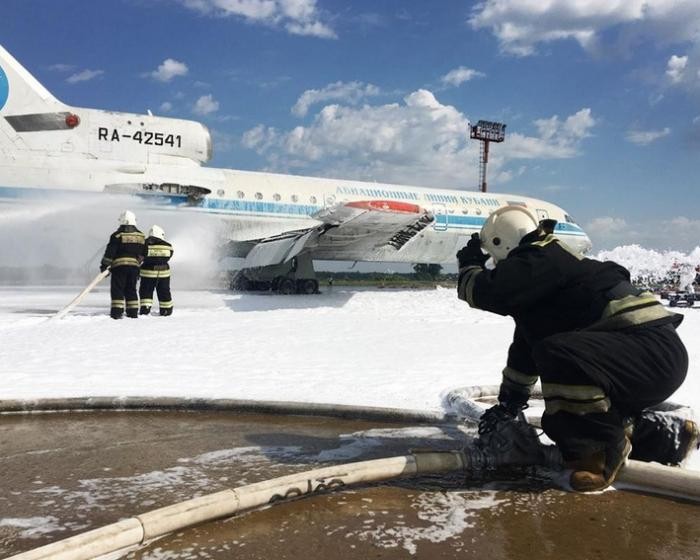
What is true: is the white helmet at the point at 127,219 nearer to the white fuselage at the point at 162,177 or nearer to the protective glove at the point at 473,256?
the white fuselage at the point at 162,177

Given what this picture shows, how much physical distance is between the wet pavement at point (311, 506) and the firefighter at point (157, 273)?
8.31m

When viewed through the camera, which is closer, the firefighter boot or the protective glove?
the firefighter boot

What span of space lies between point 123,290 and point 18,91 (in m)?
7.69

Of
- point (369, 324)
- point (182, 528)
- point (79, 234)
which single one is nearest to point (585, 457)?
point (182, 528)

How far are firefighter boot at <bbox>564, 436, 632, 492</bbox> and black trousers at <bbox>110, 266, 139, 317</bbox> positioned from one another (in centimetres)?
1046

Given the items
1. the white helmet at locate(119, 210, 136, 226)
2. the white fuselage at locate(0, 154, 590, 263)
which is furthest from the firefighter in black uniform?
the white fuselage at locate(0, 154, 590, 263)

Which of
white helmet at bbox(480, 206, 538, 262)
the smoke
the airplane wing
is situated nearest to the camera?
white helmet at bbox(480, 206, 538, 262)

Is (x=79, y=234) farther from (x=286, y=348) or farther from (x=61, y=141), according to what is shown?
(x=286, y=348)

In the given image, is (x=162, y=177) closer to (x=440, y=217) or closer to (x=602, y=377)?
Answer: (x=440, y=217)

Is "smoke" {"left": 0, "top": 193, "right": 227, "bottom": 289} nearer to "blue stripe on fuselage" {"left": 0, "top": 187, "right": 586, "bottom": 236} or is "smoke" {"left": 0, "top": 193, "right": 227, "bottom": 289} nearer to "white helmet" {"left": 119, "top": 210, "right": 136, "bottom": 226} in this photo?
"blue stripe on fuselage" {"left": 0, "top": 187, "right": 586, "bottom": 236}

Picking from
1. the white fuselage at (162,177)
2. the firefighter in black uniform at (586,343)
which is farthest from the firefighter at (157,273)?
the firefighter in black uniform at (586,343)

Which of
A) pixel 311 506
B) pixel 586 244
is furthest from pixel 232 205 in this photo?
pixel 311 506

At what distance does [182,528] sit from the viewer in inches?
105

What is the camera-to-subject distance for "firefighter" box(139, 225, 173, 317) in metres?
12.8
